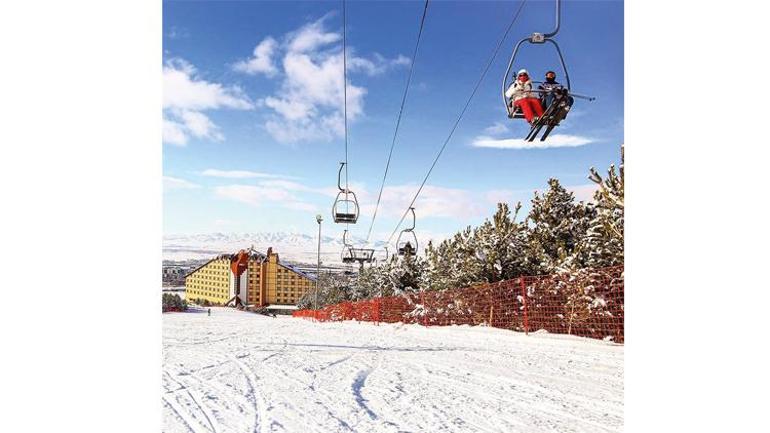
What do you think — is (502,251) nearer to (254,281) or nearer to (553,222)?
(553,222)

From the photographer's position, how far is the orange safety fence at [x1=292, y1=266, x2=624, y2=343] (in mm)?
5801

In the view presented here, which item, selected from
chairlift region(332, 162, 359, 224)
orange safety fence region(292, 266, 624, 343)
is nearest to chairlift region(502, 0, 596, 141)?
orange safety fence region(292, 266, 624, 343)

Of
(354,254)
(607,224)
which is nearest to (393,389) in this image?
(607,224)

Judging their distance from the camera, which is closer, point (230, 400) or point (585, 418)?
point (585, 418)

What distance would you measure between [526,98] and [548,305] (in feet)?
12.2

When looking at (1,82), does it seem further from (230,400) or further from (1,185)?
(230,400)

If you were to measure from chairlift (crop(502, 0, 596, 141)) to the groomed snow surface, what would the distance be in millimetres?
1551

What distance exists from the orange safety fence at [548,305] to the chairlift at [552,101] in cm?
258

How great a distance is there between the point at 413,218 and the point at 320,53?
22.0 feet

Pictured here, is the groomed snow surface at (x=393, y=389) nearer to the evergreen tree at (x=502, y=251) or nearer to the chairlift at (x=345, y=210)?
→ the chairlift at (x=345, y=210)

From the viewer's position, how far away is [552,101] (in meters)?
3.50

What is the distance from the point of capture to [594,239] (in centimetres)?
629

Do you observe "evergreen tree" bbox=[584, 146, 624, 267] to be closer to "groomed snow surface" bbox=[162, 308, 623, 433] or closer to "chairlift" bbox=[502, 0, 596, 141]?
"groomed snow surface" bbox=[162, 308, 623, 433]
